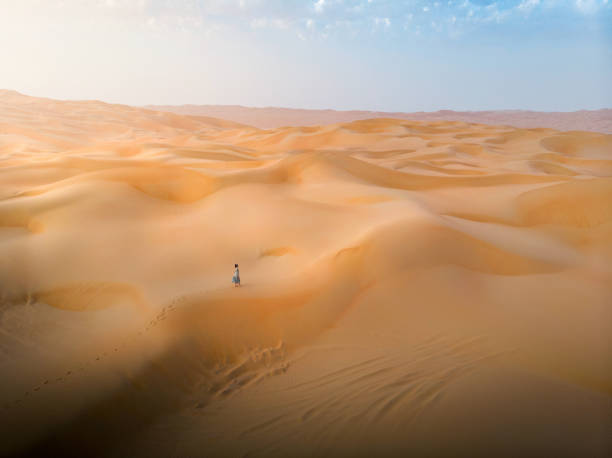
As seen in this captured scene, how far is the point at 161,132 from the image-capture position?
71.9 feet

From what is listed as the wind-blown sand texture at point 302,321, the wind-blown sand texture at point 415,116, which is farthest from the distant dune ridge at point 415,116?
the wind-blown sand texture at point 302,321

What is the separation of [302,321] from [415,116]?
1740 inches

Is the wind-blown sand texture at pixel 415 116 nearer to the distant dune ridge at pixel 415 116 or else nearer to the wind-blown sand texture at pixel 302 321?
the distant dune ridge at pixel 415 116

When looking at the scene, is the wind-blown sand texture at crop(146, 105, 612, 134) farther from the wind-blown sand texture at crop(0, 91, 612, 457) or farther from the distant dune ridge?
the wind-blown sand texture at crop(0, 91, 612, 457)

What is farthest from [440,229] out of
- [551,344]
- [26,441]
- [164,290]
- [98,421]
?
[26,441]

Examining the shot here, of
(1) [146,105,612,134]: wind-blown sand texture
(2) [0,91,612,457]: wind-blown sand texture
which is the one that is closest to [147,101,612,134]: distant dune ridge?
(1) [146,105,612,134]: wind-blown sand texture

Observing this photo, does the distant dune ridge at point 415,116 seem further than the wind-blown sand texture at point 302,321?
Yes

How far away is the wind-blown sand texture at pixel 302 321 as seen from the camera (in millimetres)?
2213

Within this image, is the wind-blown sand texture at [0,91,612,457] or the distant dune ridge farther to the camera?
the distant dune ridge

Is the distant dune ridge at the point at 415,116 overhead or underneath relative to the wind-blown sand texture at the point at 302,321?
overhead

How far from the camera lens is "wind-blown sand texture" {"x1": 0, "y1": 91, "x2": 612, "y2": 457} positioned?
7.26ft

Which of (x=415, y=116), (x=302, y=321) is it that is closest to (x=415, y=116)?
(x=415, y=116)

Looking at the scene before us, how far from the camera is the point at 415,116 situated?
43.1m

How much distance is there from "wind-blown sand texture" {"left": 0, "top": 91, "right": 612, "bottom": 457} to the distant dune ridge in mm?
27327
